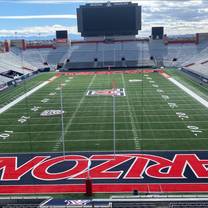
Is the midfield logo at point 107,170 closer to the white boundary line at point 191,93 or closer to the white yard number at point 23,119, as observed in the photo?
the white yard number at point 23,119

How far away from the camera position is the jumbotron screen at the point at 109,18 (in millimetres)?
70625

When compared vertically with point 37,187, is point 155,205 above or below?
above

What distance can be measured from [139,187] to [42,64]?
54.5 m

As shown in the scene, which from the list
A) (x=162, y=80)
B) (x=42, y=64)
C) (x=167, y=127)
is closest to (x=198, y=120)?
(x=167, y=127)

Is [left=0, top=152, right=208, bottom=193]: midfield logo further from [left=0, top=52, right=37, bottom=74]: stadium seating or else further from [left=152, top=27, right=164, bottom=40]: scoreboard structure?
[left=152, top=27, right=164, bottom=40]: scoreboard structure

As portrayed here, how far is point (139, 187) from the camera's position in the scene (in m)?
15.3

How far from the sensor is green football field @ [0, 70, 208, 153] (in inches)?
813

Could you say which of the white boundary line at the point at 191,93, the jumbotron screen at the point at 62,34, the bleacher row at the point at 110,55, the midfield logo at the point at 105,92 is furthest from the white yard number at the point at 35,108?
the jumbotron screen at the point at 62,34

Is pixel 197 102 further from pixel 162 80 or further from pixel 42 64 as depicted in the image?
pixel 42 64

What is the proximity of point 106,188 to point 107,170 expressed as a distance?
190 cm

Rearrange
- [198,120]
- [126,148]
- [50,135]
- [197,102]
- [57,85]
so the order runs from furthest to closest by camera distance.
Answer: [57,85]
[197,102]
[198,120]
[50,135]
[126,148]

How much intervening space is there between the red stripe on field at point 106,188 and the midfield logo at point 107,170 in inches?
1.6

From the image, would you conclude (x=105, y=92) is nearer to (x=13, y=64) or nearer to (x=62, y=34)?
(x=13, y=64)

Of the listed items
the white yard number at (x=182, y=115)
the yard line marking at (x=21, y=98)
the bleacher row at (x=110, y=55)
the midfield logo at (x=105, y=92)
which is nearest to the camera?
the white yard number at (x=182, y=115)
